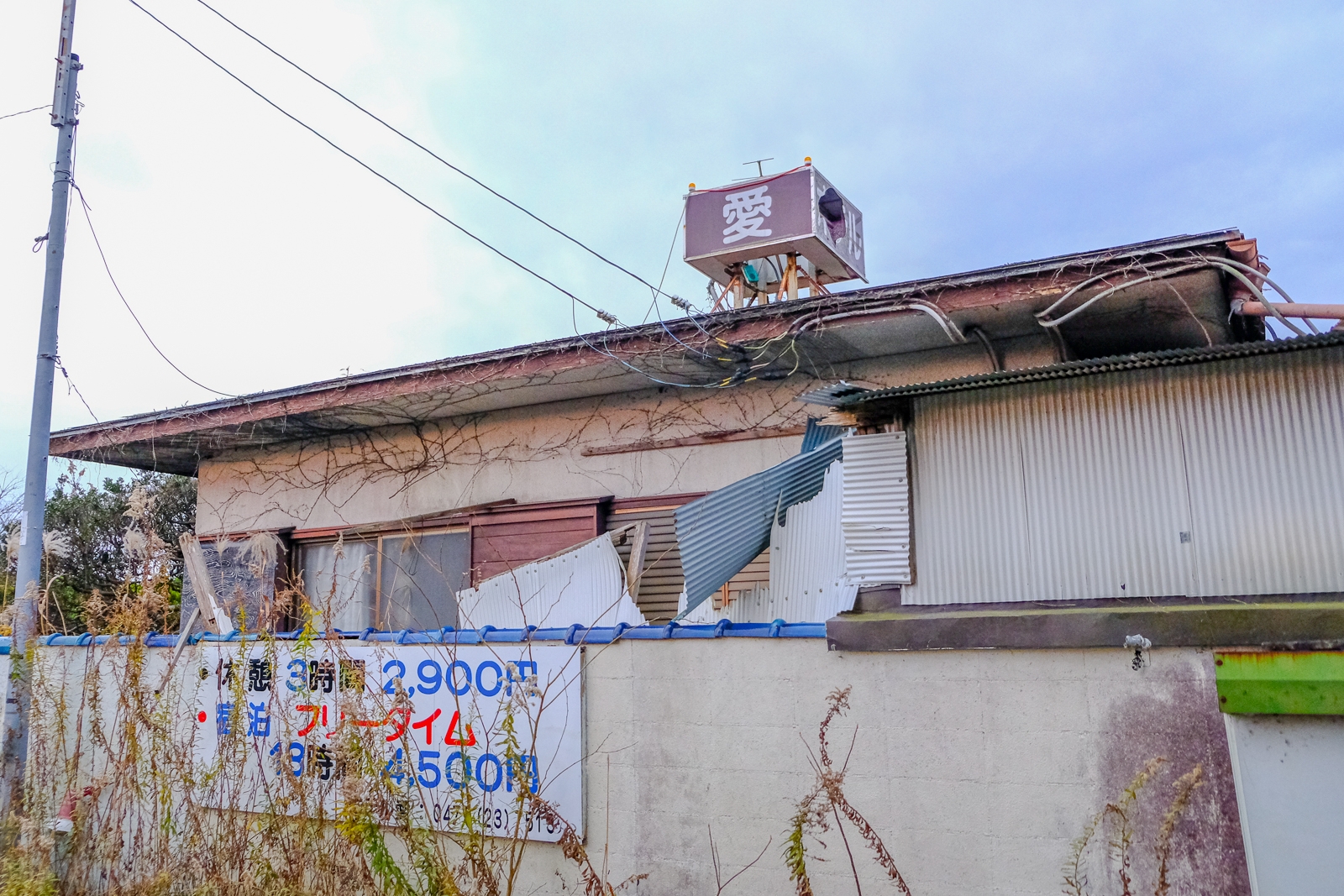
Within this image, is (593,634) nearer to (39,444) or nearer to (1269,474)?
(1269,474)

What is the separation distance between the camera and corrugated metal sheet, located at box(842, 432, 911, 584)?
5.10 m

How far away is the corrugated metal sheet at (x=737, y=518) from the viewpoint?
5.98 m

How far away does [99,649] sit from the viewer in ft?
22.8

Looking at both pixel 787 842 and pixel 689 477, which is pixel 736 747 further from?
pixel 689 477

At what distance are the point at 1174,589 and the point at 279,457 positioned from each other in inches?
330

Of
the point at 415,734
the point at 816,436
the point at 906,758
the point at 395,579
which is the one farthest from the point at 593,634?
the point at 395,579

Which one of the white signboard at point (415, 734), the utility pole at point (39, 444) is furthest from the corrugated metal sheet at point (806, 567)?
the utility pole at point (39, 444)

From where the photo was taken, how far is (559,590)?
23.9ft

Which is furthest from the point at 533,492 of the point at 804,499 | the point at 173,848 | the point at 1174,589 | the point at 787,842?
the point at 1174,589

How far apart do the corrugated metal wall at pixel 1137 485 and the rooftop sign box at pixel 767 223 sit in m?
3.92

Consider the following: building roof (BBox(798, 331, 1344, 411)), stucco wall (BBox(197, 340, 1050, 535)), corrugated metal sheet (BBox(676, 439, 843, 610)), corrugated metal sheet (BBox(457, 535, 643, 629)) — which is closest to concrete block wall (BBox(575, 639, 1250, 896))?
corrugated metal sheet (BBox(676, 439, 843, 610))

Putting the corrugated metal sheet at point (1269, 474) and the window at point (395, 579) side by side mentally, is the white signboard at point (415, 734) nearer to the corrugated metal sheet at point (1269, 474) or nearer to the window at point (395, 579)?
the window at point (395, 579)

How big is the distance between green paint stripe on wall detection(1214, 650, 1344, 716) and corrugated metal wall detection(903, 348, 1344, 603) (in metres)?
0.89

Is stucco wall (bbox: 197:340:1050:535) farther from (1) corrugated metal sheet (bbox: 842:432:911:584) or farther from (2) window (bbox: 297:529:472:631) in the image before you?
(1) corrugated metal sheet (bbox: 842:432:911:584)
